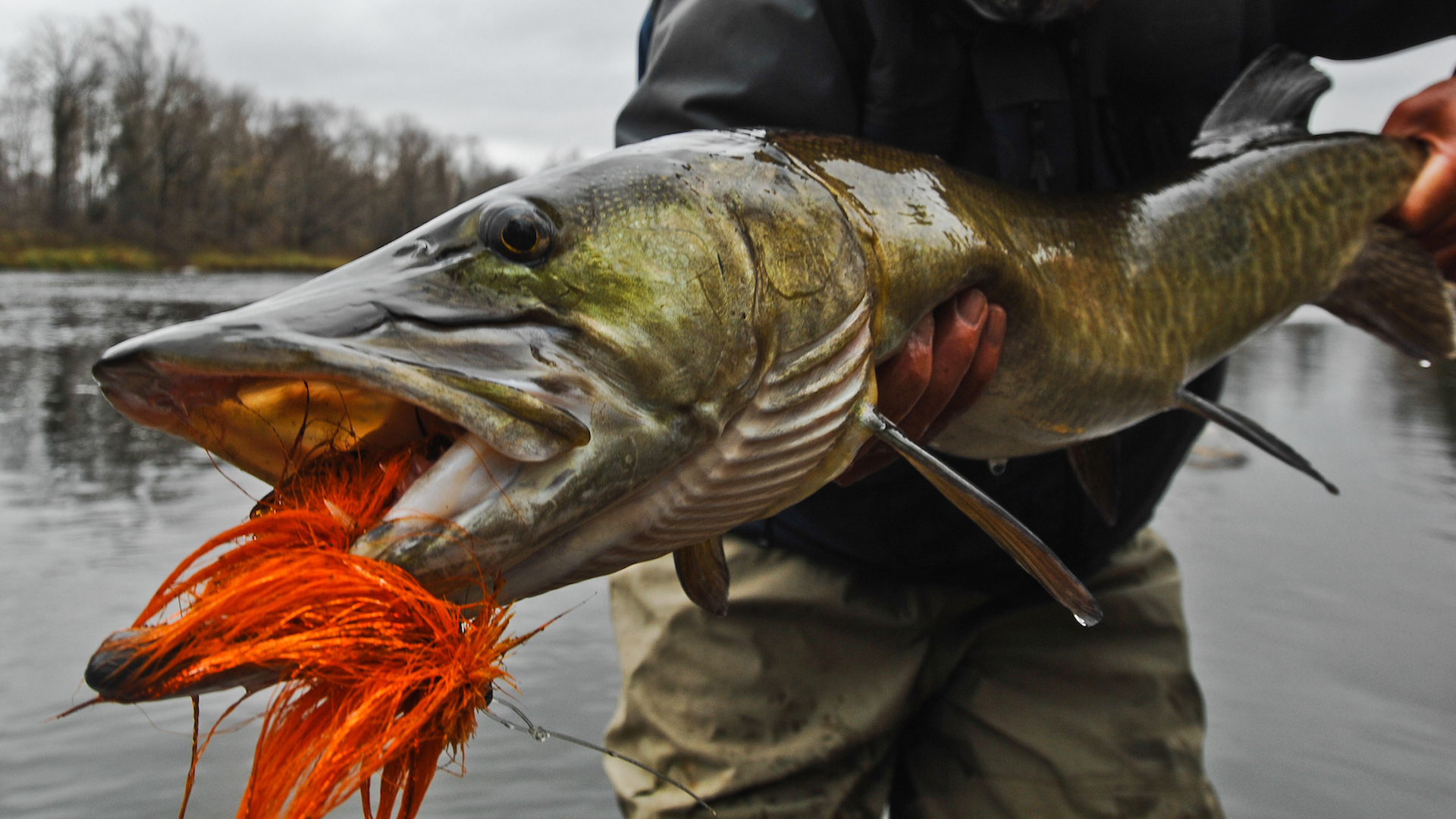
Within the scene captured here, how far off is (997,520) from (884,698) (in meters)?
1.02

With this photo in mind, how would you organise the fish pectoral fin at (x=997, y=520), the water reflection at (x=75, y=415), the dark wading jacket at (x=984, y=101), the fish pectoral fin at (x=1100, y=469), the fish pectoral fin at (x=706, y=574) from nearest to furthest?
the fish pectoral fin at (x=997, y=520) → the fish pectoral fin at (x=706, y=574) → the dark wading jacket at (x=984, y=101) → the fish pectoral fin at (x=1100, y=469) → the water reflection at (x=75, y=415)

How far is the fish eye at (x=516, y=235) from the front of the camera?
1102 mm

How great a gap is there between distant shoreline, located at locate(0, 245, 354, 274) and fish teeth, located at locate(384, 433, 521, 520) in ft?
86.9

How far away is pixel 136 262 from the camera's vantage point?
3359 cm

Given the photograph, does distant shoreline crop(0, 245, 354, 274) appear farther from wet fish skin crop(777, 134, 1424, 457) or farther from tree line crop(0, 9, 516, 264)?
wet fish skin crop(777, 134, 1424, 457)

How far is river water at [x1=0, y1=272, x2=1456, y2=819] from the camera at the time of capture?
2943mm

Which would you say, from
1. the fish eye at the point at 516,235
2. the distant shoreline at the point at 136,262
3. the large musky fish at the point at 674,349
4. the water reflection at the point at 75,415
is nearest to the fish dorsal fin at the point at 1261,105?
the large musky fish at the point at 674,349

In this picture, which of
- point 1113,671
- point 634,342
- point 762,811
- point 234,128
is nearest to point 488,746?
point 762,811

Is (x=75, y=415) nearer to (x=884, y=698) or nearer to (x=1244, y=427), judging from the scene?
(x=884, y=698)

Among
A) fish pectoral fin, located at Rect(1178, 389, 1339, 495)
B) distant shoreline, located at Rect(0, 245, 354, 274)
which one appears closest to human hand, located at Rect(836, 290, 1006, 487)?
fish pectoral fin, located at Rect(1178, 389, 1339, 495)

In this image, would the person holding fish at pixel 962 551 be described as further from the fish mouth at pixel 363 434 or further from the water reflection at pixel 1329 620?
the water reflection at pixel 1329 620

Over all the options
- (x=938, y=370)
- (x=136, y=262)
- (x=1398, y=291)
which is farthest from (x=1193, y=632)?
(x=136, y=262)

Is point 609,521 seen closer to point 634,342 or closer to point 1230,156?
point 634,342

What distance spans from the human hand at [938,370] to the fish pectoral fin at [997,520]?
0.43 feet
